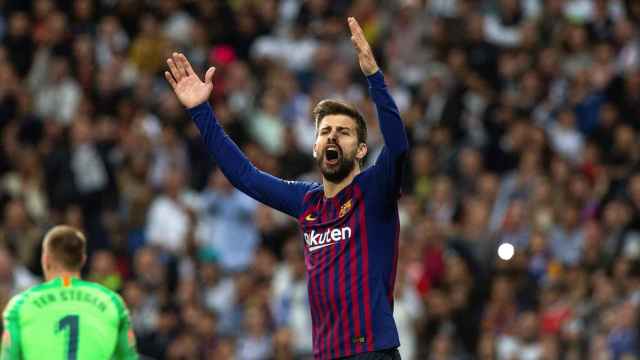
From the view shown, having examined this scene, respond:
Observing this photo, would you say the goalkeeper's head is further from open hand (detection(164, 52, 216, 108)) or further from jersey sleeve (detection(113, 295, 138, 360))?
open hand (detection(164, 52, 216, 108))

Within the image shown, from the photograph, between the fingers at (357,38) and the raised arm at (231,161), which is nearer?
the fingers at (357,38)

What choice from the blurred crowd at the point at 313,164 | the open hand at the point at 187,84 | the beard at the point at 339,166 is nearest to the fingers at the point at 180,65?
the open hand at the point at 187,84

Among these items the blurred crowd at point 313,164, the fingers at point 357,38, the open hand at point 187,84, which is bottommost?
the fingers at point 357,38

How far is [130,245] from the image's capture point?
1595cm

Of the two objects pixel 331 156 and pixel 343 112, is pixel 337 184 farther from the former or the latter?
pixel 343 112

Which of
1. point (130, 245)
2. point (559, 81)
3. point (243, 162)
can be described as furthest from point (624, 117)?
point (243, 162)

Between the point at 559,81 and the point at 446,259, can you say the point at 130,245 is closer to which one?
the point at 446,259

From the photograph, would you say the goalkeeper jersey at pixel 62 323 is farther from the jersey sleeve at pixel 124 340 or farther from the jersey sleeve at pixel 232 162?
the jersey sleeve at pixel 232 162

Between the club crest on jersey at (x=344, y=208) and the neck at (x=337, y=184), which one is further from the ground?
the neck at (x=337, y=184)

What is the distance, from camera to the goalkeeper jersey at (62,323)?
28.6 ft

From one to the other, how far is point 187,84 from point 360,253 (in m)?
1.35

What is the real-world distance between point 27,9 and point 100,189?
2.93 meters

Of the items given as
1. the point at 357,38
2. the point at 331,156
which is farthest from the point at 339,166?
the point at 357,38

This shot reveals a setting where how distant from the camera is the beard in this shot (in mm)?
7852
